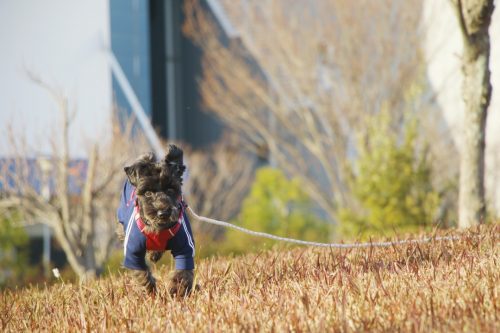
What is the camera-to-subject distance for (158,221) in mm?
4395

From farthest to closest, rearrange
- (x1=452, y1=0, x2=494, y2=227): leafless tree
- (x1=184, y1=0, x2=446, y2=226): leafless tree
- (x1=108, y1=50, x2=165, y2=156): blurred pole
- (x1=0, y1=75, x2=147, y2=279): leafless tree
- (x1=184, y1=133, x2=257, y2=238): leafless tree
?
(x1=184, y1=133, x2=257, y2=238): leafless tree
(x1=108, y1=50, x2=165, y2=156): blurred pole
(x1=184, y1=0, x2=446, y2=226): leafless tree
(x1=0, y1=75, x2=147, y2=279): leafless tree
(x1=452, y1=0, x2=494, y2=227): leafless tree

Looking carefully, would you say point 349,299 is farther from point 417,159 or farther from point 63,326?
point 417,159

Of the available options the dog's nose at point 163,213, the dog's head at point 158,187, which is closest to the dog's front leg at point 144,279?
the dog's head at point 158,187

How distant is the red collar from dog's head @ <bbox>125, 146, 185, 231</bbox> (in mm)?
49

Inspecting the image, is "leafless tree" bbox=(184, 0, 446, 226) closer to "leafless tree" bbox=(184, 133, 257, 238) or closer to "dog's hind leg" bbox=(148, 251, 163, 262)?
"leafless tree" bbox=(184, 133, 257, 238)

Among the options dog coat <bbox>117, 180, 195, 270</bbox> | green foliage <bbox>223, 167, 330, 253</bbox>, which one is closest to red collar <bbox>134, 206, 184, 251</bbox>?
dog coat <bbox>117, 180, 195, 270</bbox>

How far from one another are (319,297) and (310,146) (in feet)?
45.8

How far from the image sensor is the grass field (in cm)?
327

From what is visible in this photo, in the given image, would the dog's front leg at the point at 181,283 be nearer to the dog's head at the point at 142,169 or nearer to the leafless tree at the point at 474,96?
the dog's head at the point at 142,169

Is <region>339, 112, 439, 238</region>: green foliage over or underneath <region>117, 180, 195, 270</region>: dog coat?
over

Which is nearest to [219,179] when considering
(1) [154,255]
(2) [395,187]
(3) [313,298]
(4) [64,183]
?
(2) [395,187]

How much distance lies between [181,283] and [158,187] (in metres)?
0.65

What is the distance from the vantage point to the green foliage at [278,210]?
1923cm

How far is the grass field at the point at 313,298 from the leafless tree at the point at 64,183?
6.40 m
